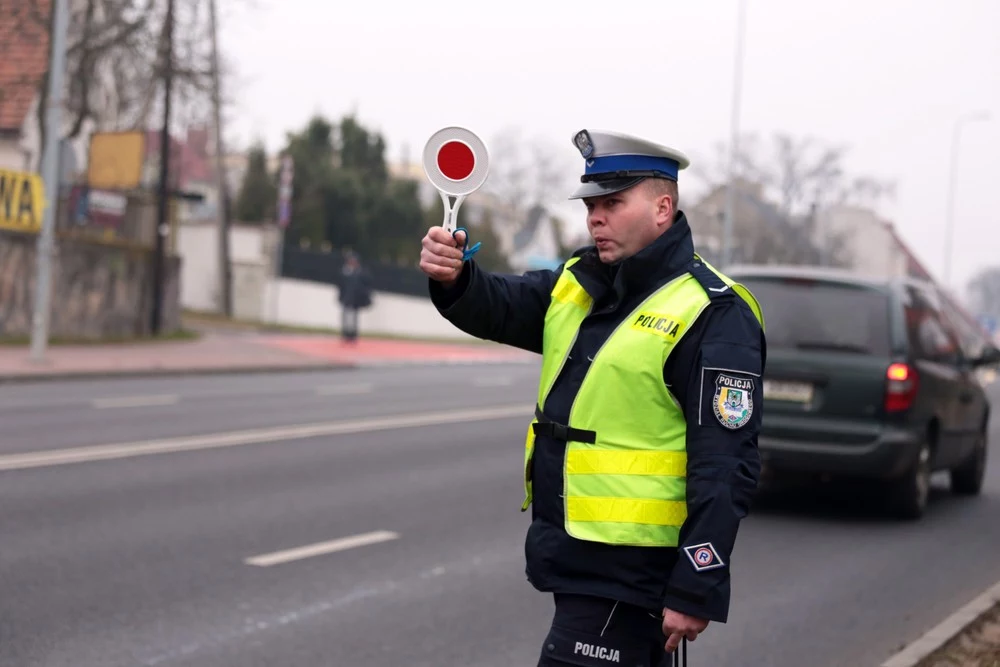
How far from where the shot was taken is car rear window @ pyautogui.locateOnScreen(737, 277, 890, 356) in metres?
9.98

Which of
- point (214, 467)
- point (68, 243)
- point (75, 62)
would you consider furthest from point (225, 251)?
point (214, 467)

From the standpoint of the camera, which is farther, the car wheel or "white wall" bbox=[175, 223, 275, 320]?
"white wall" bbox=[175, 223, 275, 320]

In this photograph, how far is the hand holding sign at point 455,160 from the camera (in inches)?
140

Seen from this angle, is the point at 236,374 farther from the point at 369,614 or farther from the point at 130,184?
the point at 369,614

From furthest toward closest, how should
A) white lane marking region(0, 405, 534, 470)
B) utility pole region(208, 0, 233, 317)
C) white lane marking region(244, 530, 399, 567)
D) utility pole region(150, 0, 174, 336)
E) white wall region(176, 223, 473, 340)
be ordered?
white wall region(176, 223, 473, 340)
utility pole region(208, 0, 233, 317)
utility pole region(150, 0, 174, 336)
white lane marking region(0, 405, 534, 470)
white lane marking region(244, 530, 399, 567)

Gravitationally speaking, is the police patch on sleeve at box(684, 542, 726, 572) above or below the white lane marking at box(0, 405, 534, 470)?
above

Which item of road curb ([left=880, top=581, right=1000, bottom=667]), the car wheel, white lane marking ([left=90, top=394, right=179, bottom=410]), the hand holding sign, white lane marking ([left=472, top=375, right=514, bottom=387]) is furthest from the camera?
white lane marking ([left=472, top=375, right=514, bottom=387])

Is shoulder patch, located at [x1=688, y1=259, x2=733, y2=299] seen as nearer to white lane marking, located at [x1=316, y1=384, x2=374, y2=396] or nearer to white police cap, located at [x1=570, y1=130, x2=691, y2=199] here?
white police cap, located at [x1=570, y1=130, x2=691, y2=199]

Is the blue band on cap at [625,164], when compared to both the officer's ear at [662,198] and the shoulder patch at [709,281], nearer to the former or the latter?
the officer's ear at [662,198]

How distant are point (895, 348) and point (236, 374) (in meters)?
15.6

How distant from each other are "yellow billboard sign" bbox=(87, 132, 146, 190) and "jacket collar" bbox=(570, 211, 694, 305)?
26.4 metres

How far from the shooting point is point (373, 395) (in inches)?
773

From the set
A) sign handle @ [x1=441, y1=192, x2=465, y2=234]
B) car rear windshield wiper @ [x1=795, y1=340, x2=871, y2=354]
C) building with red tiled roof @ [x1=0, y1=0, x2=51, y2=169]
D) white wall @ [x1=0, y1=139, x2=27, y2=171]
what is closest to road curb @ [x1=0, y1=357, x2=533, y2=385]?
white wall @ [x1=0, y1=139, x2=27, y2=171]

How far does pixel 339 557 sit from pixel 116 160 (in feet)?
75.1
